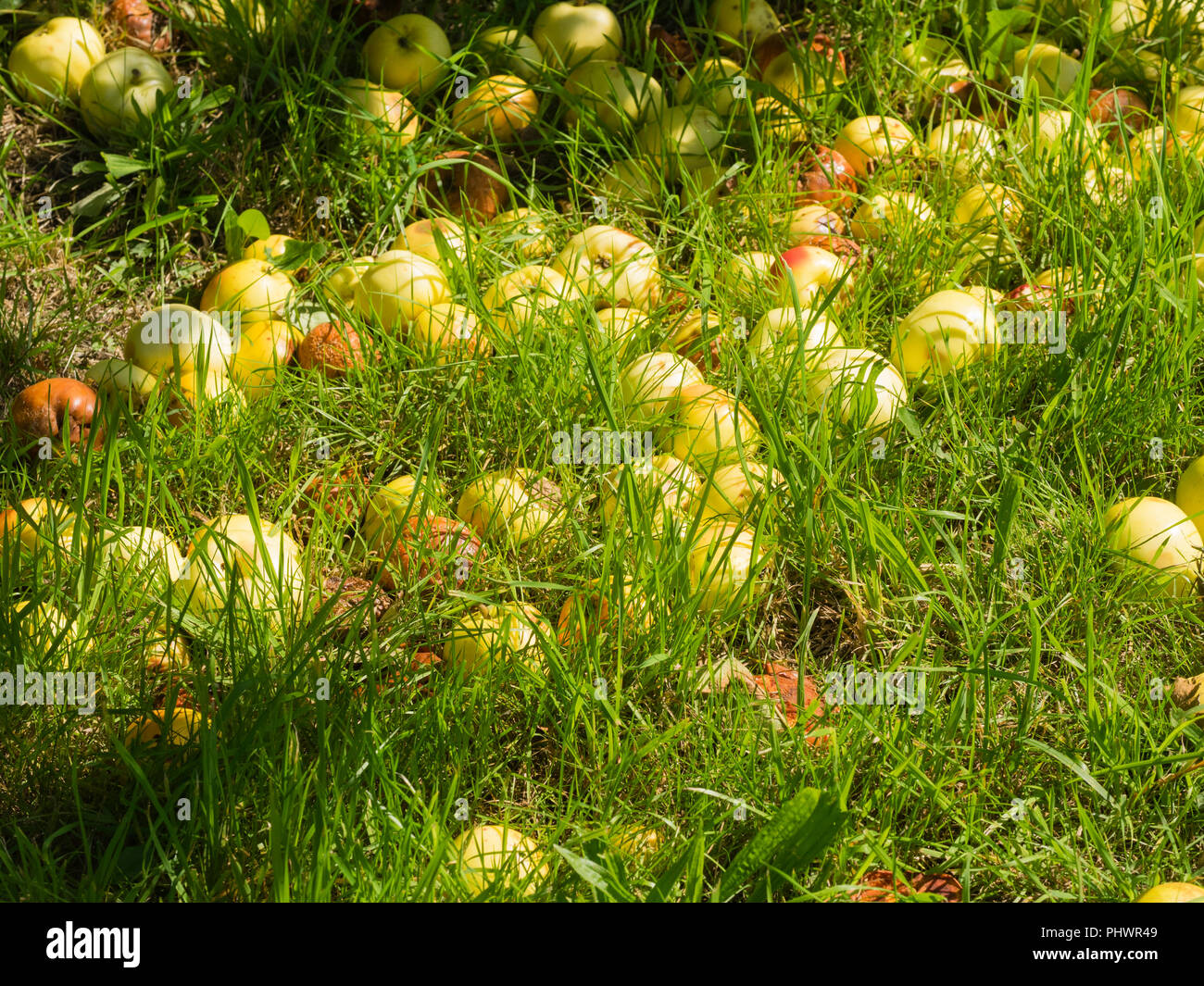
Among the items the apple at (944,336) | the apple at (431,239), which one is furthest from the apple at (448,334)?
the apple at (944,336)

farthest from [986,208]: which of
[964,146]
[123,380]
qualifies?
[123,380]

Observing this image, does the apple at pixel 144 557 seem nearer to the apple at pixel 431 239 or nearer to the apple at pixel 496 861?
the apple at pixel 496 861

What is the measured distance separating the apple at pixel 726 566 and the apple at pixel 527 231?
3.43 ft

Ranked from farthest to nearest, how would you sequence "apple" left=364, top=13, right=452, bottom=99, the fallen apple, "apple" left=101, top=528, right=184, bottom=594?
"apple" left=364, top=13, right=452, bottom=99 < "apple" left=101, top=528, right=184, bottom=594 < the fallen apple

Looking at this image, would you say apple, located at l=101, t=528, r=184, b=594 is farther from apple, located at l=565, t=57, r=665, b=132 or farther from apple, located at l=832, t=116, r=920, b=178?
apple, located at l=832, t=116, r=920, b=178

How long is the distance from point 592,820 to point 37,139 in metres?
2.66

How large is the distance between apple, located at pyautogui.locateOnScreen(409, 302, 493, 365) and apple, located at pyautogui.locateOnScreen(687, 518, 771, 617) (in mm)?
749

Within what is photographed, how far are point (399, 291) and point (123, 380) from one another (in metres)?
0.67

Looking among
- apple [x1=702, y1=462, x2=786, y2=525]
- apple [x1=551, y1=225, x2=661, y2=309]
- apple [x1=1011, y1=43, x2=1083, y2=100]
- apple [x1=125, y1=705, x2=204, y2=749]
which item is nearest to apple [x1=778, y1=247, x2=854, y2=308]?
apple [x1=551, y1=225, x2=661, y2=309]

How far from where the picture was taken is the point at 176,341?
9.03 feet

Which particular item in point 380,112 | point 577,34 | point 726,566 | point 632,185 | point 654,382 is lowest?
point 726,566

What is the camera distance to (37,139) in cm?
346

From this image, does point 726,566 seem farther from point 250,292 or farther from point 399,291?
point 250,292

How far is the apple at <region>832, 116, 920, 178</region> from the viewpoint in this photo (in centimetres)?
329
